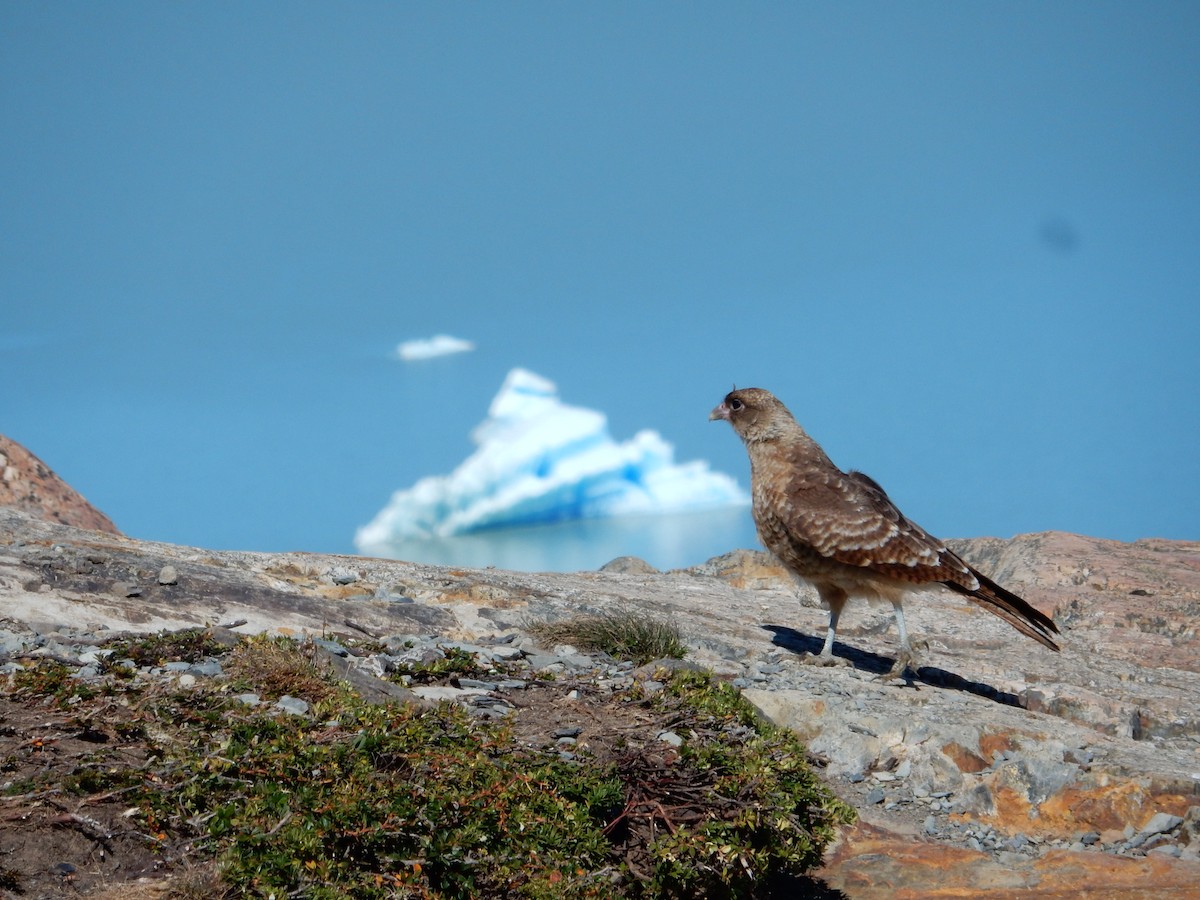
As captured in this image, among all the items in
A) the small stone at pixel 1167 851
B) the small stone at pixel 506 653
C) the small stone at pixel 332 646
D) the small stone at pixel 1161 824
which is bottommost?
the small stone at pixel 1167 851

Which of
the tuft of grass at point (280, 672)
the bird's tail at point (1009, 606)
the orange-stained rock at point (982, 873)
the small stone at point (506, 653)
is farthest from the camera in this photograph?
the bird's tail at point (1009, 606)

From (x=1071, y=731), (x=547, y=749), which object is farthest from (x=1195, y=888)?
(x=547, y=749)

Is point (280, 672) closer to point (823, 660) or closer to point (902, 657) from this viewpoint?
point (823, 660)

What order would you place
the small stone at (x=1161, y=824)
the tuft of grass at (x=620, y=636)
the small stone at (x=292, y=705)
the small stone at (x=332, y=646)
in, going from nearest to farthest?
the small stone at (x=292, y=705), the small stone at (x=1161, y=824), the small stone at (x=332, y=646), the tuft of grass at (x=620, y=636)

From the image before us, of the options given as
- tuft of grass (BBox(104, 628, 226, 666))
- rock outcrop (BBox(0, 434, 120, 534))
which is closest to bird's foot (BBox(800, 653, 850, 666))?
tuft of grass (BBox(104, 628, 226, 666))

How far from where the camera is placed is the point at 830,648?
37.8 ft

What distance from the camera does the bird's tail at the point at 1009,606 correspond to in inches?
448

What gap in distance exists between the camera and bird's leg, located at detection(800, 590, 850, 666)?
1116cm

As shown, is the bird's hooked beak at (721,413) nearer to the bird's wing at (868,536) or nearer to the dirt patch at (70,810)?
the bird's wing at (868,536)

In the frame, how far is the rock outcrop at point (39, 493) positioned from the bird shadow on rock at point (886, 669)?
11.3 metres

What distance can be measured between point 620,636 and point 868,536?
281 cm

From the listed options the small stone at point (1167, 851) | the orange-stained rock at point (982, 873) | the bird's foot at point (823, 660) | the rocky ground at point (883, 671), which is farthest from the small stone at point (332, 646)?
the small stone at point (1167, 851)

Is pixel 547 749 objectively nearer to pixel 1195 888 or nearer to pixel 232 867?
pixel 232 867

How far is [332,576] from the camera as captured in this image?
12562 millimetres
